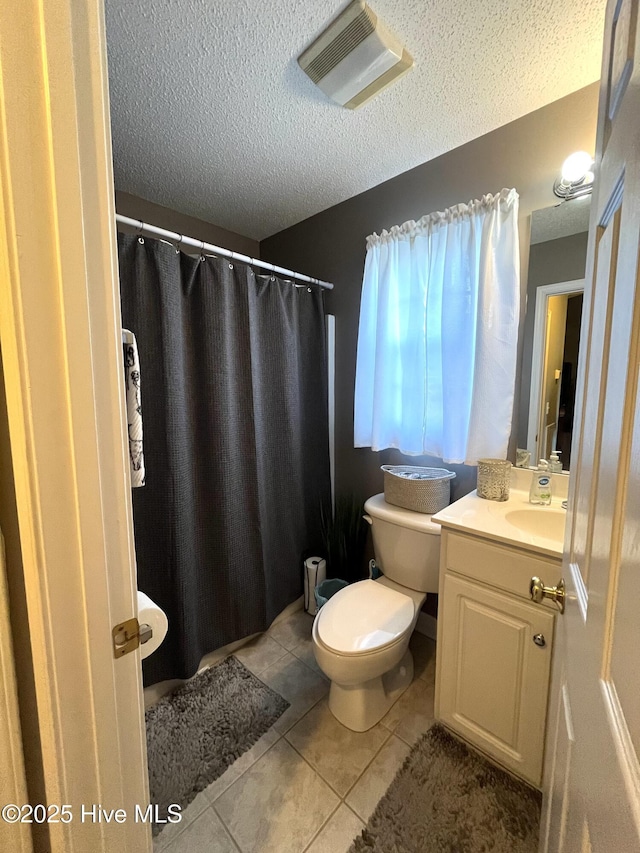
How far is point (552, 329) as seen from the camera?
1356 millimetres

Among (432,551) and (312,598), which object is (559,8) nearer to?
(432,551)

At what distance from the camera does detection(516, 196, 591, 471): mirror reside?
1.28 metres

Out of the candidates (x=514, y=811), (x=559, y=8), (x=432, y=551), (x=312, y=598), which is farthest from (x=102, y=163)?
(x=312, y=598)

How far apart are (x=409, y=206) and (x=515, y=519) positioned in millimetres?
Answer: 1532

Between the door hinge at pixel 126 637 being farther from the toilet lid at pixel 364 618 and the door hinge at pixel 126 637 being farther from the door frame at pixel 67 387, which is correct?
the toilet lid at pixel 364 618

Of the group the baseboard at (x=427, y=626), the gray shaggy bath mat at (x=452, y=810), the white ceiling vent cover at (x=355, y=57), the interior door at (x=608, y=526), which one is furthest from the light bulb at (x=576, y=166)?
the gray shaggy bath mat at (x=452, y=810)

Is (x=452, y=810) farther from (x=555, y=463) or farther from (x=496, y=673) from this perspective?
(x=555, y=463)

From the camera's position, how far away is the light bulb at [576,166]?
1209mm

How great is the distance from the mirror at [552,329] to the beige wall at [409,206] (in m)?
0.06

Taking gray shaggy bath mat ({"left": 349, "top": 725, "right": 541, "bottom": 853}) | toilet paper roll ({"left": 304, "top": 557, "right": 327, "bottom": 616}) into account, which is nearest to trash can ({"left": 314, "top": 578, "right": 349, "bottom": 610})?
toilet paper roll ({"left": 304, "top": 557, "right": 327, "bottom": 616})

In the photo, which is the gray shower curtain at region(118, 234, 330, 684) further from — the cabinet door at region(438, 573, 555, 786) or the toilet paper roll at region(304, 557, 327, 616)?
the cabinet door at region(438, 573, 555, 786)

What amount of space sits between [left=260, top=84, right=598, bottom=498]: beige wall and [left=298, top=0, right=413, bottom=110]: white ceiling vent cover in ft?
1.18

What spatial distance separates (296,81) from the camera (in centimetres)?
115

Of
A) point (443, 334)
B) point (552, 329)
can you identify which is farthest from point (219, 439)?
point (552, 329)
